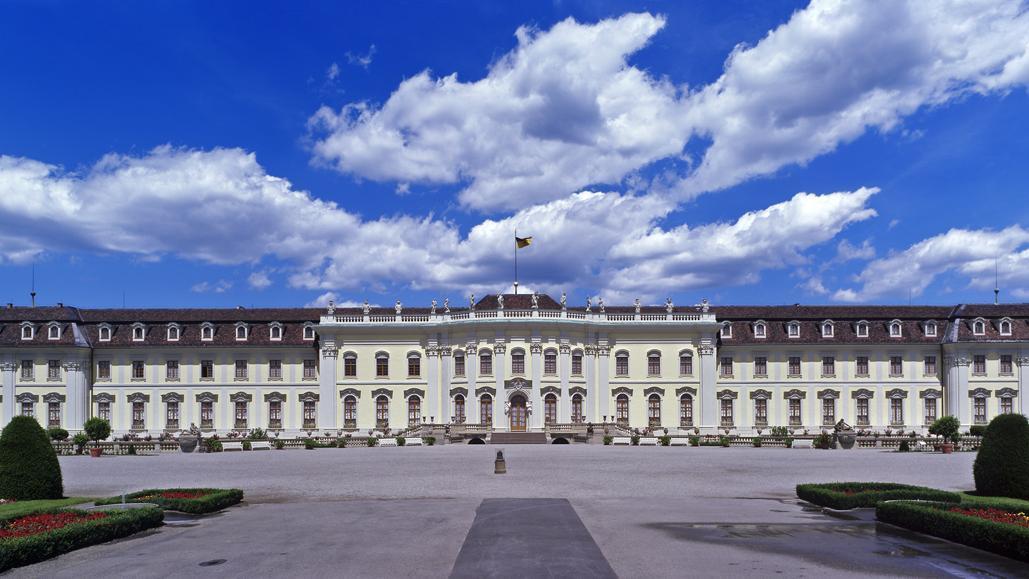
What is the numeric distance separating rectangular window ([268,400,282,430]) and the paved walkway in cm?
2858

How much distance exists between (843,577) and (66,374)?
63001 millimetres

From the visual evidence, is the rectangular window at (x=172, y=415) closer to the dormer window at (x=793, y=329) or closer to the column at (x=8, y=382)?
the column at (x=8, y=382)

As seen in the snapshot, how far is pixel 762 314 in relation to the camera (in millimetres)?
67500

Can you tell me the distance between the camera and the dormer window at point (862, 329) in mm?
65250

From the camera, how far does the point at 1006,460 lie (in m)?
23.8

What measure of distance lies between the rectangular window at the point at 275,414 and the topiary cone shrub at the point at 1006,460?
51.6 m

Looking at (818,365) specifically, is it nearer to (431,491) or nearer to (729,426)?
(729,426)

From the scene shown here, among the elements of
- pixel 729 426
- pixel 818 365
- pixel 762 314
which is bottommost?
pixel 729 426

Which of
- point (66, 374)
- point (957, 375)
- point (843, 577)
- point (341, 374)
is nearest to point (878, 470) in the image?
point (843, 577)

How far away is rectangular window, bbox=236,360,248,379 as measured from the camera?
65562 millimetres

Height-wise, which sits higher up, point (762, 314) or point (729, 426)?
point (762, 314)

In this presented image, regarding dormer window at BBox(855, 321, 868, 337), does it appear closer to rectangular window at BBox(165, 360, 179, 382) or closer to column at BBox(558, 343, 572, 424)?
column at BBox(558, 343, 572, 424)

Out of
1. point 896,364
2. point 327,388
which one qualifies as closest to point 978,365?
point 896,364

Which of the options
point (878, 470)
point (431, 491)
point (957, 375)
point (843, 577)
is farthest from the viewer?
point (957, 375)
